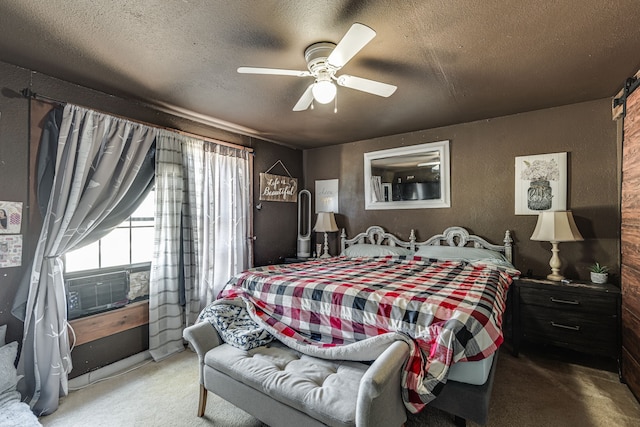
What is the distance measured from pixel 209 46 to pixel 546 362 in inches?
151

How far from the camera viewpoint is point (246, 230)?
3.88 meters

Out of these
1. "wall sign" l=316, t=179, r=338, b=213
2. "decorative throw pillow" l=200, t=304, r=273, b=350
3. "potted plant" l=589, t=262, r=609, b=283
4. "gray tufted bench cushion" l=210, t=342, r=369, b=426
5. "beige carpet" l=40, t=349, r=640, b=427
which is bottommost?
"beige carpet" l=40, t=349, r=640, b=427

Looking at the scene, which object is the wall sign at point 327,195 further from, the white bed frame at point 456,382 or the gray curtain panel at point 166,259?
the gray curtain panel at point 166,259

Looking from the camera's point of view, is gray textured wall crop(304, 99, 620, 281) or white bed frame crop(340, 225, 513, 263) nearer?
gray textured wall crop(304, 99, 620, 281)

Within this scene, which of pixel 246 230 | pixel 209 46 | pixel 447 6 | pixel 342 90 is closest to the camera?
pixel 447 6

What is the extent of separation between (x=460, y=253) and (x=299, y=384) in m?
2.44

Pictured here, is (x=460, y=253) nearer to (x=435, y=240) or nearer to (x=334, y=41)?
(x=435, y=240)

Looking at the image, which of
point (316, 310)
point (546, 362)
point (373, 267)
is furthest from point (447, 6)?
point (546, 362)

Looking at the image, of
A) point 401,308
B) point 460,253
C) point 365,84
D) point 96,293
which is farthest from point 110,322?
point 460,253

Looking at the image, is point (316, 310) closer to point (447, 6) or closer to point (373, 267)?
point (373, 267)

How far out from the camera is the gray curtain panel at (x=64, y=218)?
84.4 inches

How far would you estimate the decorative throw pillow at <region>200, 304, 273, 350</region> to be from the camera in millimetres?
2055

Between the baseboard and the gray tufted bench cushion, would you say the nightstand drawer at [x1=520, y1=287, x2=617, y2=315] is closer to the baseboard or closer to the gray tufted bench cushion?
the gray tufted bench cushion

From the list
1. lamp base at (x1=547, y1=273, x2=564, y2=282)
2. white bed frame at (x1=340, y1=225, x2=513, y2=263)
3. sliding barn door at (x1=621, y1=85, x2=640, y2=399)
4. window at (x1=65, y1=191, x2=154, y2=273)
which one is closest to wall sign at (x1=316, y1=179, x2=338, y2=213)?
white bed frame at (x1=340, y1=225, x2=513, y2=263)
